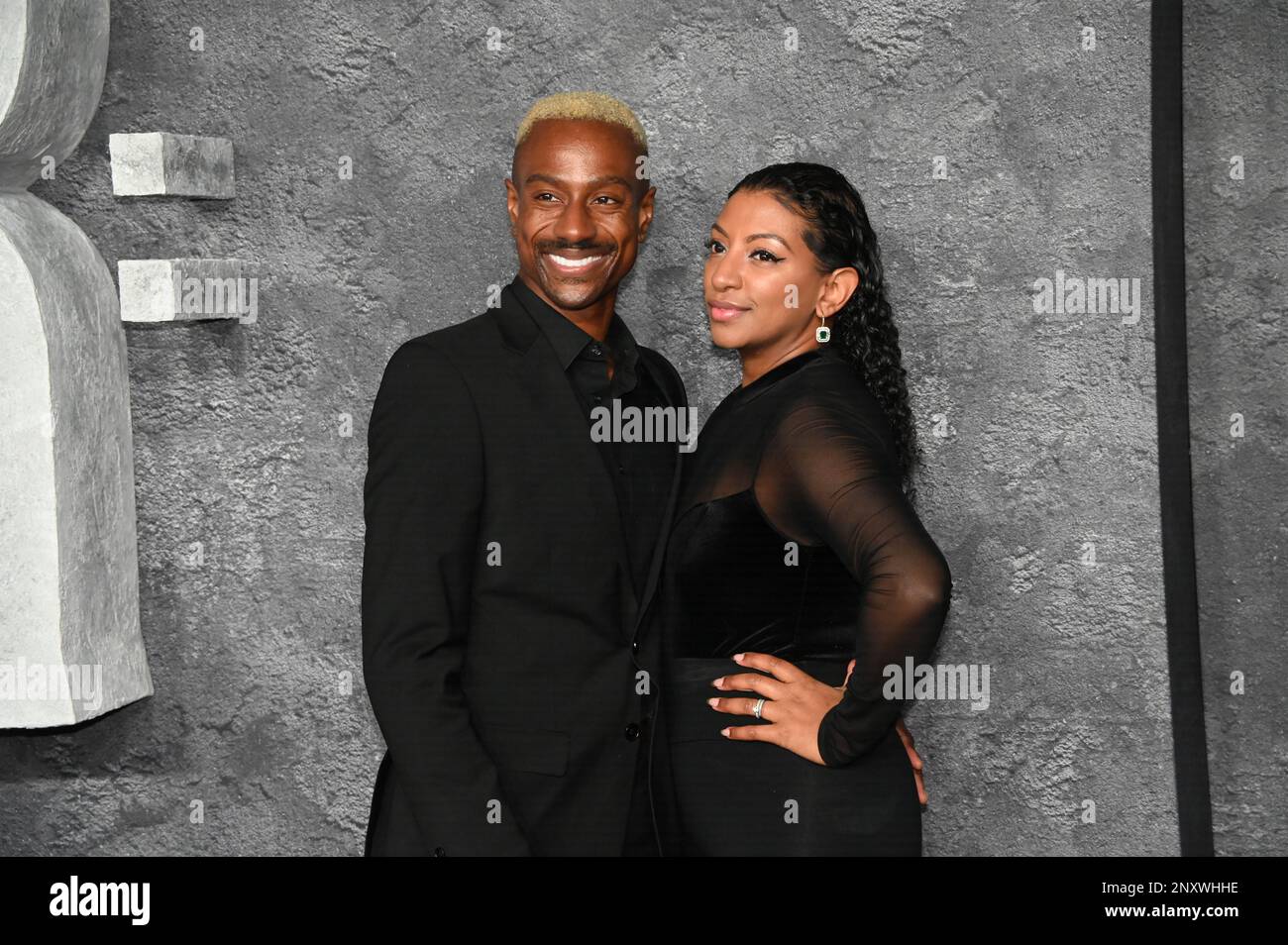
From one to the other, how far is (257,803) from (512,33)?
6.03ft

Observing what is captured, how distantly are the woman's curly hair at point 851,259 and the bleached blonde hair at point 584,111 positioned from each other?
9.7 inches

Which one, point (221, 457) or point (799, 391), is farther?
point (221, 457)

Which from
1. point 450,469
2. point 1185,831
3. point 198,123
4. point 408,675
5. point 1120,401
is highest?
point 198,123

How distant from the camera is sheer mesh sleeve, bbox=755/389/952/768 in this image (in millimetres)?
2367

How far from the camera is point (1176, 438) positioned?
10.0 ft

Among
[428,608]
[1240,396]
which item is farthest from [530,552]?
[1240,396]

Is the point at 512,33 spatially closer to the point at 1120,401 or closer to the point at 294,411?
the point at 294,411

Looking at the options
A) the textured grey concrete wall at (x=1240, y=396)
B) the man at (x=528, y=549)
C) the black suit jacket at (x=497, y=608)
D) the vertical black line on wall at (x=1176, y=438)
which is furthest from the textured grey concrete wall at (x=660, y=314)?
the black suit jacket at (x=497, y=608)

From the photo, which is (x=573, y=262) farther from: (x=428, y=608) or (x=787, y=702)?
(x=787, y=702)

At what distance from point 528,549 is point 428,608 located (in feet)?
0.73

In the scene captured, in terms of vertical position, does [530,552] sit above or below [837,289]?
below

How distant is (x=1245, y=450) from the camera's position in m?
3.14

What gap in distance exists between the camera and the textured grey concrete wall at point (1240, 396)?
10.2 ft

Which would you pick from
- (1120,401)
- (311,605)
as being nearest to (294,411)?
(311,605)
